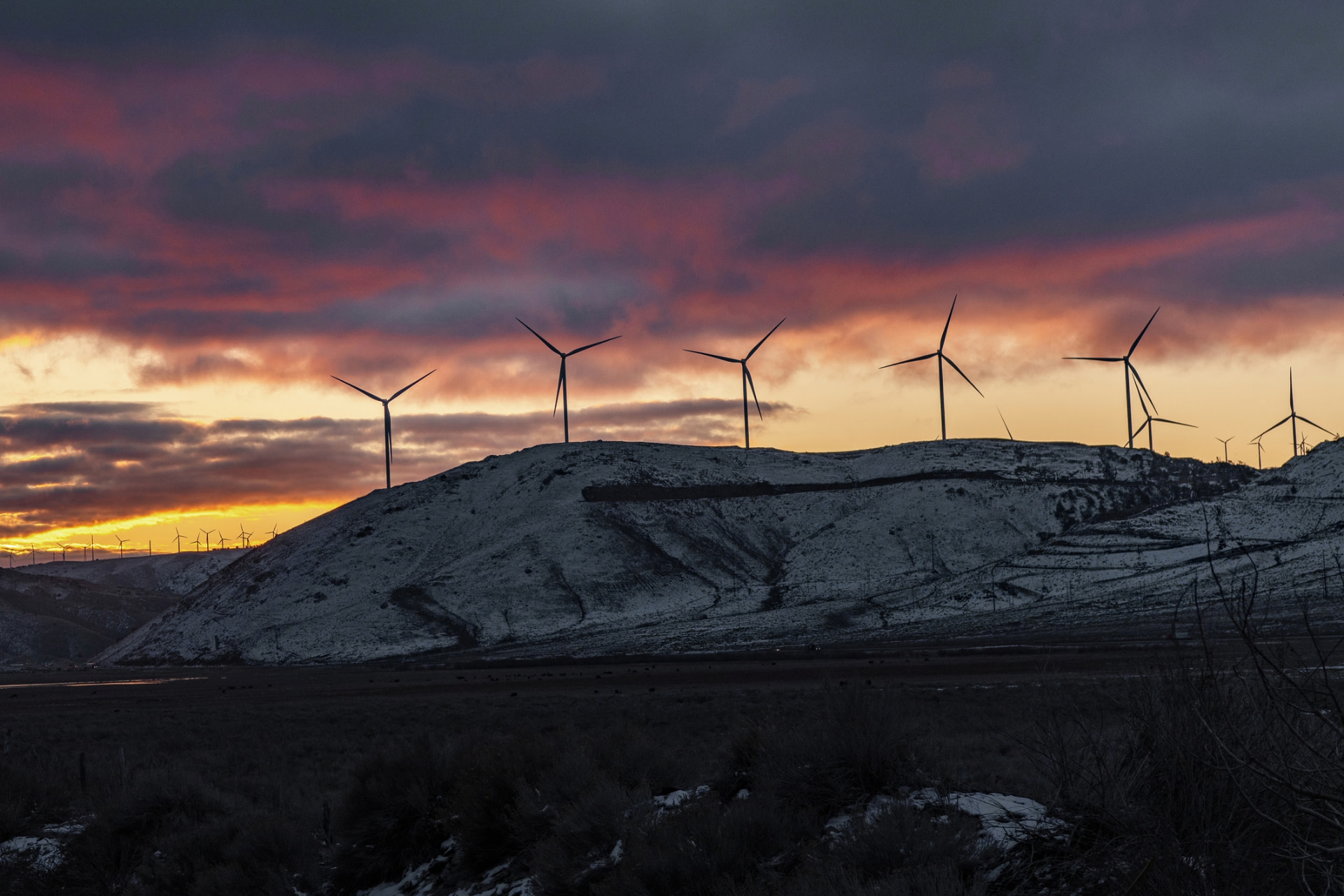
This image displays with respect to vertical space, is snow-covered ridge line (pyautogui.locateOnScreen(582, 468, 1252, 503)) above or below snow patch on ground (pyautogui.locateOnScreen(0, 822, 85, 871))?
above

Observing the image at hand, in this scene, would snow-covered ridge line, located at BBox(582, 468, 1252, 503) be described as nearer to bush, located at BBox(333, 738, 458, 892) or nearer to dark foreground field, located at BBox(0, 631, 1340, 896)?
dark foreground field, located at BBox(0, 631, 1340, 896)

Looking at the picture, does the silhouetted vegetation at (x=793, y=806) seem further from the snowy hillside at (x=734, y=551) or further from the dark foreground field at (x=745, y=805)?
the snowy hillside at (x=734, y=551)

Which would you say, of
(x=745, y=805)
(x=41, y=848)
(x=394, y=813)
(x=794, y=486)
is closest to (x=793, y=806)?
(x=745, y=805)

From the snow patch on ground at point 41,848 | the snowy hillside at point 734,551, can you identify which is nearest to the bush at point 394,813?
the snow patch on ground at point 41,848

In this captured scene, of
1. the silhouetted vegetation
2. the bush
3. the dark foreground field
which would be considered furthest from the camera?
the bush

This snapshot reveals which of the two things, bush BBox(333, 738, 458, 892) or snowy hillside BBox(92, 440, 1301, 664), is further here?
snowy hillside BBox(92, 440, 1301, 664)

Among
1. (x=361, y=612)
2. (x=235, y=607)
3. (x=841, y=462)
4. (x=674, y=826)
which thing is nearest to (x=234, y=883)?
(x=674, y=826)

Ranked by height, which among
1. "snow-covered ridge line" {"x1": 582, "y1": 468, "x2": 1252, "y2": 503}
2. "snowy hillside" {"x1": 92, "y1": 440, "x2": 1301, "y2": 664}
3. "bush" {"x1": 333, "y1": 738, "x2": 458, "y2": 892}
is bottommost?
"bush" {"x1": 333, "y1": 738, "x2": 458, "y2": 892}

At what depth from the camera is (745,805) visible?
13.5 m

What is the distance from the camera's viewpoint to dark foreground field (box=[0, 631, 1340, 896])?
948cm

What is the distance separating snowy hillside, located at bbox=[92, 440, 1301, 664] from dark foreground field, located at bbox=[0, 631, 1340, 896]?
8180cm

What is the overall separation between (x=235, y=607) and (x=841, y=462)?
9729 cm

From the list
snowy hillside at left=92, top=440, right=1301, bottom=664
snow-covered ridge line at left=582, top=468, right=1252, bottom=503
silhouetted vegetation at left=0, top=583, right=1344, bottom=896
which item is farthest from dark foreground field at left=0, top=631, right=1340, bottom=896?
snow-covered ridge line at left=582, top=468, right=1252, bottom=503

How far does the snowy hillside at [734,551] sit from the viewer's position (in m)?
120
